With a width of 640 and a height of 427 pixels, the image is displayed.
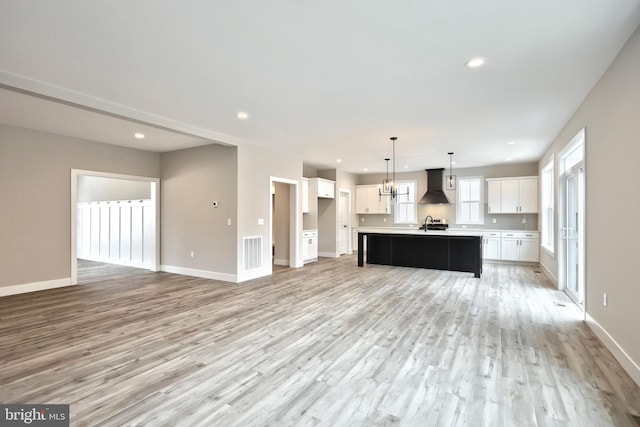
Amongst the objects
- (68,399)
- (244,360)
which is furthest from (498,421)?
(68,399)

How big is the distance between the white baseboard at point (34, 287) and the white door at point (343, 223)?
6728 millimetres

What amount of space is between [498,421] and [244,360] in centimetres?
194

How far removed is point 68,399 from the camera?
2180 millimetres

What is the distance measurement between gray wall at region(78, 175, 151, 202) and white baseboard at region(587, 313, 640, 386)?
8.48 metres

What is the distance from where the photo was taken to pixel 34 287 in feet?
17.4

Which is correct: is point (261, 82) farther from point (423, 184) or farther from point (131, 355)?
point (423, 184)

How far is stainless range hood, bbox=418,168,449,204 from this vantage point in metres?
9.22

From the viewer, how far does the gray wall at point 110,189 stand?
7.89 meters

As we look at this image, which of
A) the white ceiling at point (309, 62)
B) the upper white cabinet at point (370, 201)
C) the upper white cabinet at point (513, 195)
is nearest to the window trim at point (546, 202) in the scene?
the upper white cabinet at point (513, 195)

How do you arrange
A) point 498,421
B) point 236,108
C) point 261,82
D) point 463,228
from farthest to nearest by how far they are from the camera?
point 463,228
point 236,108
point 261,82
point 498,421

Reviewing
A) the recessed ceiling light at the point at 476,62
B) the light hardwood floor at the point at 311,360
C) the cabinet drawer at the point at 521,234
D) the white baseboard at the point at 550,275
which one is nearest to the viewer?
the light hardwood floor at the point at 311,360

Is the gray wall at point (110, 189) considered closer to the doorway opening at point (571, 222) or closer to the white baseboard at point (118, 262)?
the white baseboard at point (118, 262)

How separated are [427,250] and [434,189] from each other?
2879 millimetres

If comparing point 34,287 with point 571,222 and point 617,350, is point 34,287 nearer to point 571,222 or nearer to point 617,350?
point 617,350
